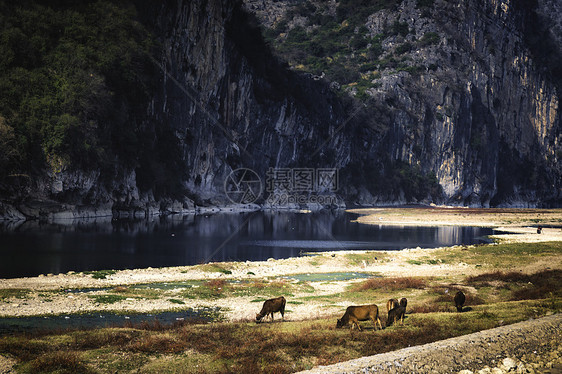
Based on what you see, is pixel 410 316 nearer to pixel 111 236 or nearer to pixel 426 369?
pixel 426 369

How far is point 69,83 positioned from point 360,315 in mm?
70078

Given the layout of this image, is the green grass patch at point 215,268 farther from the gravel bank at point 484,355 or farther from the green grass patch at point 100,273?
the gravel bank at point 484,355

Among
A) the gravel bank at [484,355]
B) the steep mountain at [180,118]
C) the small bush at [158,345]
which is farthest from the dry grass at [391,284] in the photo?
the steep mountain at [180,118]

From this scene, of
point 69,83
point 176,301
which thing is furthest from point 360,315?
point 69,83

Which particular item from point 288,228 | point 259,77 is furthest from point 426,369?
point 259,77

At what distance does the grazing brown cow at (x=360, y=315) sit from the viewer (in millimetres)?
18156

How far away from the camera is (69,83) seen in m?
77.5

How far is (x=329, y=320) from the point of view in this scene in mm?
20672

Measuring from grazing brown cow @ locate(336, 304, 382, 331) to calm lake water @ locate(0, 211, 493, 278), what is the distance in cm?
2494

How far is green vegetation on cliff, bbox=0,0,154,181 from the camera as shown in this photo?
72125 mm

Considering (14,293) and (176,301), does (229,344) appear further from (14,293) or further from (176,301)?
(14,293)

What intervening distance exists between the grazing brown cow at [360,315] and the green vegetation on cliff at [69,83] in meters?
60.2

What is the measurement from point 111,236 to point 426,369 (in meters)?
50.1

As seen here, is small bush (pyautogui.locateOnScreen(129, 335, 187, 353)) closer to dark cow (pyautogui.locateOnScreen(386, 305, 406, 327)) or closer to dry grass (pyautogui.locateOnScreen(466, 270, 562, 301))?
dark cow (pyautogui.locateOnScreen(386, 305, 406, 327))
